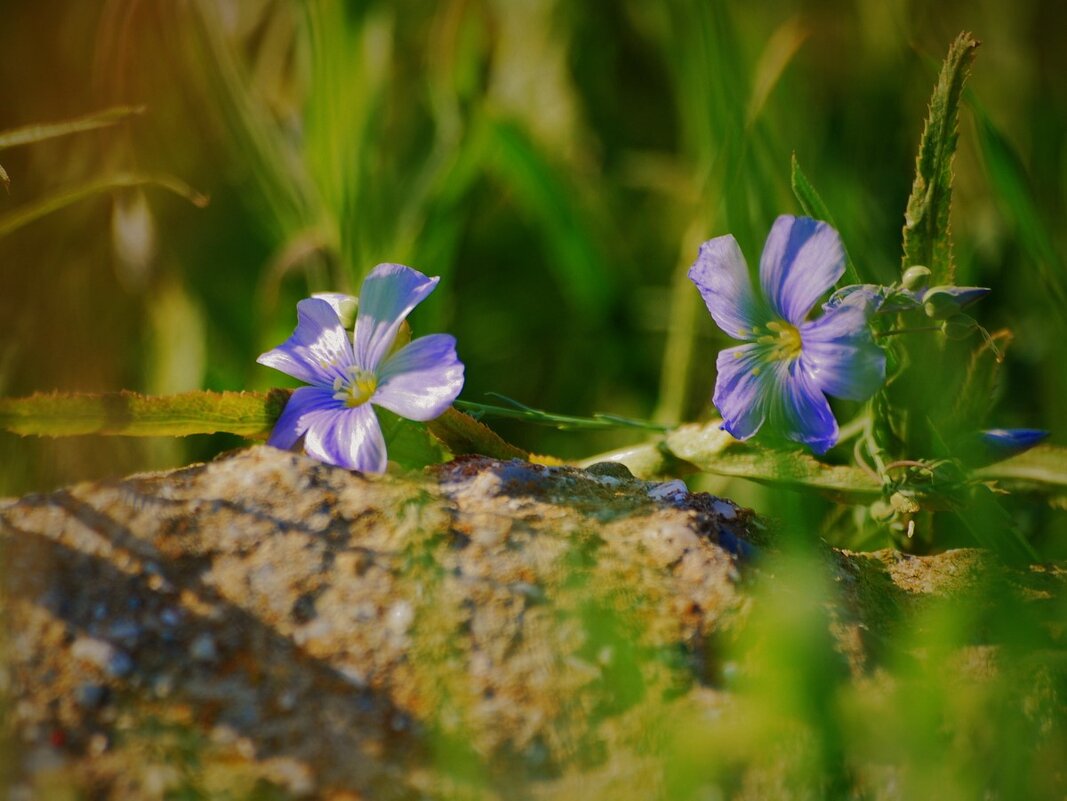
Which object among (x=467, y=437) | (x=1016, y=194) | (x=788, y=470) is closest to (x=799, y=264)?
(x=788, y=470)

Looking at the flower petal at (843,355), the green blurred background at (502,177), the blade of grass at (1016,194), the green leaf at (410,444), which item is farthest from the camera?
the green blurred background at (502,177)

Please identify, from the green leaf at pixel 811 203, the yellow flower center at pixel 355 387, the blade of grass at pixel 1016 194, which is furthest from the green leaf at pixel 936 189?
the yellow flower center at pixel 355 387

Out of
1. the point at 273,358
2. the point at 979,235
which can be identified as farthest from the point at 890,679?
the point at 979,235

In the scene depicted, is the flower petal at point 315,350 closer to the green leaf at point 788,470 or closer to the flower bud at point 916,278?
the green leaf at point 788,470

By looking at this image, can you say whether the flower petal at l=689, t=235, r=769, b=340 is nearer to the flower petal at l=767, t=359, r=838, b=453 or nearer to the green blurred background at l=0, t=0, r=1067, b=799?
Result: the flower petal at l=767, t=359, r=838, b=453

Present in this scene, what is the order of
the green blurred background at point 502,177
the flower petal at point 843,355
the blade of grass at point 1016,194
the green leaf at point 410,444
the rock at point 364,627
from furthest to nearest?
the green blurred background at point 502,177, the blade of grass at point 1016,194, the green leaf at point 410,444, the flower petal at point 843,355, the rock at point 364,627

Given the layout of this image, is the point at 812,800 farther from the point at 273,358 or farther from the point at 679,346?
the point at 679,346

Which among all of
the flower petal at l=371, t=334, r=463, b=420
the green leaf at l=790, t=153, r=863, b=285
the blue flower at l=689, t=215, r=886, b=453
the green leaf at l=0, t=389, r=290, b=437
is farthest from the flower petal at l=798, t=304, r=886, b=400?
the green leaf at l=0, t=389, r=290, b=437

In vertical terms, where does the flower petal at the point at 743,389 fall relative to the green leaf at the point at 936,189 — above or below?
below
